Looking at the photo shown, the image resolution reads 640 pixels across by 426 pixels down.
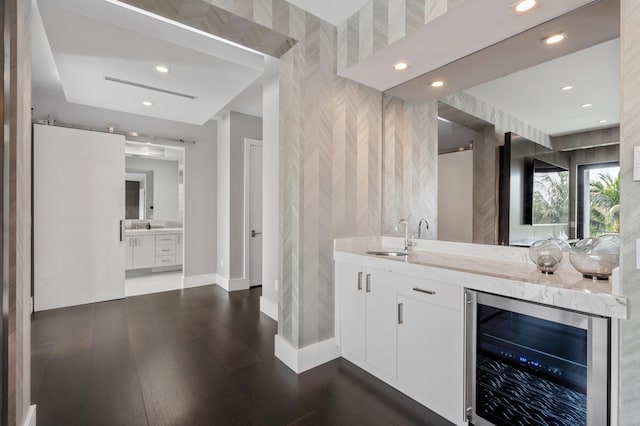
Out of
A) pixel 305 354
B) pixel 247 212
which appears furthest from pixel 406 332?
pixel 247 212

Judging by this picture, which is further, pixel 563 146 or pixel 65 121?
pixel 65 121

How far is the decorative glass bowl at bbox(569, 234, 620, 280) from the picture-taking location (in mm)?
1380

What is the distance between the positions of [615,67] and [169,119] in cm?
506

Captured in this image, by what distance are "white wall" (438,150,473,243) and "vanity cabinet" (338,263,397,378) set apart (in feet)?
2.37

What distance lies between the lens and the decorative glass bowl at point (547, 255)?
1616mm

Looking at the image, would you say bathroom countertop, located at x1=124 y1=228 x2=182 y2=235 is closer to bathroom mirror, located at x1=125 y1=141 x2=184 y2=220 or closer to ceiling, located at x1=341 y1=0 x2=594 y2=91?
bathroom mirror, located at x1=125 y1=141 x2=184 y2=220

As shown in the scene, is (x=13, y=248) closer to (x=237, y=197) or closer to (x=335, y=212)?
(x=335, y=212)

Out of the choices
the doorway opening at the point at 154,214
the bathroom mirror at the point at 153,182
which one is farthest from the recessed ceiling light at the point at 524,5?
the bathroom mirror at the point at 153,182

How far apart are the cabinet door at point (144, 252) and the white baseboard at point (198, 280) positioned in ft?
4.27

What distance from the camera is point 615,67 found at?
157 centimetres

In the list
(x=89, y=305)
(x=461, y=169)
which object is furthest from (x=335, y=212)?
(x=89, y=305)

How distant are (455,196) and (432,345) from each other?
47.4 inches

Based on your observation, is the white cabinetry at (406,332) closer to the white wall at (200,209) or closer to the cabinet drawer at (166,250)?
the white wall at (200,209)

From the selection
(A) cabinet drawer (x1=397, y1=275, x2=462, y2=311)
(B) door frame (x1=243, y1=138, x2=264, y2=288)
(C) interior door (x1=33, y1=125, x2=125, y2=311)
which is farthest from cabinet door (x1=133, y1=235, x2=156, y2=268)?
Result: (A) cabinet drawer (x1=397, y1=275, x2=462, y2=311)
